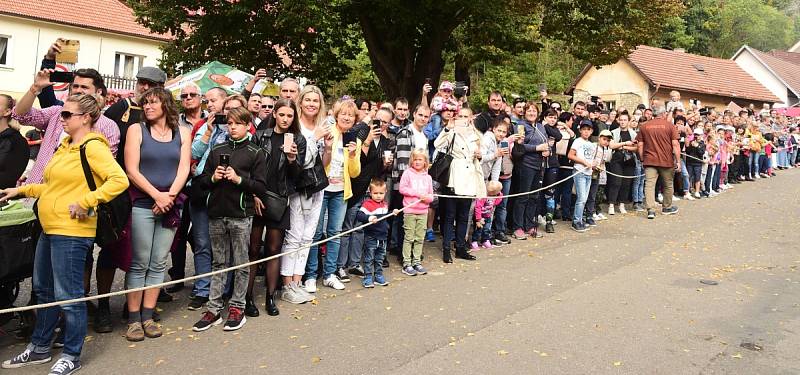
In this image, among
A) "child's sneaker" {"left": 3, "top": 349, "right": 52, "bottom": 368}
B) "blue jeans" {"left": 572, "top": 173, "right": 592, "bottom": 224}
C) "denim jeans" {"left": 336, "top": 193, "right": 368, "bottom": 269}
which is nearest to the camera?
"child's sneaker" {"left": 3, "top": 349, "right": 52, "bottom": 368}

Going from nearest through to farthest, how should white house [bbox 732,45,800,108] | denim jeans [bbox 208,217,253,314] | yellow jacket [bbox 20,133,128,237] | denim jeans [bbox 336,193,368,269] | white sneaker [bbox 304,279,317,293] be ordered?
yellow jacket [bbox 20,133,128,237]
denim jeans [bbox 208,217,253,314]
white sneaker [bbox 304,279,317,293]
denim jeans [bbox 336,193,368,269]
white house [bbox 732,45,800,108]

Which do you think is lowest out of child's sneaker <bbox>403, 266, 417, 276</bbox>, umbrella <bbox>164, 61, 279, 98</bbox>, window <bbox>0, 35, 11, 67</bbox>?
child's sneaker <bbox>403, 266, 417, 276</bbox>

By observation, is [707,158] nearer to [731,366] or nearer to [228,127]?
[731,366]

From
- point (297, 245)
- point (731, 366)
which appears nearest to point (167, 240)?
point (297, 245)

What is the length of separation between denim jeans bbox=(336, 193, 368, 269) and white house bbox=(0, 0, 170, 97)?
1030 inches

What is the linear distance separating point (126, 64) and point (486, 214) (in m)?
33.3

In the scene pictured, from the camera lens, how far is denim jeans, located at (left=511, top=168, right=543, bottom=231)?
10.4 metres

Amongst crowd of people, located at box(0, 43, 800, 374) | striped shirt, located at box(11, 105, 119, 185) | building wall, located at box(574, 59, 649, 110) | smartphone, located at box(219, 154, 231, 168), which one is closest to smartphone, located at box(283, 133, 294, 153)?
crowd of people, located at box(0, 43, 800, 374)

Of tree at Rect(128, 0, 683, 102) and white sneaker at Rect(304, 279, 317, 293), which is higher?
tree at Rect(128, 0, 683, 102)

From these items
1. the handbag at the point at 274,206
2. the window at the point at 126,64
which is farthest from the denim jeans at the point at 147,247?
the window at the point at 126,64

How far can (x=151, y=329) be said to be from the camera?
18.4 ft

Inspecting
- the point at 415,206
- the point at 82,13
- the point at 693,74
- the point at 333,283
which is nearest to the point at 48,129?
the point at 333,283

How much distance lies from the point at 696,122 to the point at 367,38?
28.6 feet

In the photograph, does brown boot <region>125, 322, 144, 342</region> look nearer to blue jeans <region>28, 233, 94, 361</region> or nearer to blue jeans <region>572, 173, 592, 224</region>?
blue jeans <region>28, 233, 94, 361</region>
